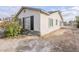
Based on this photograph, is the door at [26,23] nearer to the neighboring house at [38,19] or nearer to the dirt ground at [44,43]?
the neighboring house at [38,19]

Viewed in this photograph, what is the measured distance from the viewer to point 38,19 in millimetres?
1758

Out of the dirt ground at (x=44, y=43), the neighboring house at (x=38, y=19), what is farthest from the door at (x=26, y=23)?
the dirt ground at (x=44, y=43)

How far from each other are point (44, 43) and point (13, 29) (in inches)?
16.6

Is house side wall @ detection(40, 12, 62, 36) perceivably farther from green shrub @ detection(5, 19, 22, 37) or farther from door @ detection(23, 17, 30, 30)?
green shrub @ detection(5, 19, 22, 37)

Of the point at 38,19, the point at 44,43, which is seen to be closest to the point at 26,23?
the point at 38,19

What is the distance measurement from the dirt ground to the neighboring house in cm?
10

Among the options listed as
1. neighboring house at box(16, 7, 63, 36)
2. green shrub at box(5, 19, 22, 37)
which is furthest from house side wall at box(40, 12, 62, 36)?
green shrub at box(5, 19, 22, 37)

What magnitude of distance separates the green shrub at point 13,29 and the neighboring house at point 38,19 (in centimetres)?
6

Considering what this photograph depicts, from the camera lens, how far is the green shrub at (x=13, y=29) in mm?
1761

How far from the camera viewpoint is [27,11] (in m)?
1.79
